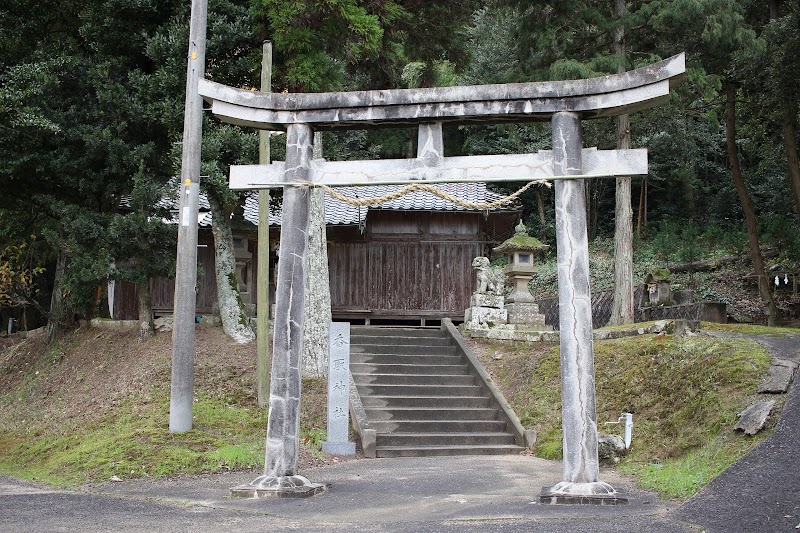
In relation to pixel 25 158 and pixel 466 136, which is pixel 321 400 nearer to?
pixel 25 158

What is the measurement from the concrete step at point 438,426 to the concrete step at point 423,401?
0.69 meters

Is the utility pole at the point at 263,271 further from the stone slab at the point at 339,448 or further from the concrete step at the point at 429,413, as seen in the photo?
the concrete step at the point at 429,413

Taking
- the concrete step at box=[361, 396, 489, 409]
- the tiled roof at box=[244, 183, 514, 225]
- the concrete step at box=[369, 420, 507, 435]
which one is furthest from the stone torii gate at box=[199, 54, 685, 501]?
the tiled roof at box=[244, 183, 514, 225]

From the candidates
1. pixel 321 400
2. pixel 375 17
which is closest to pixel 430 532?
pixel 321 400

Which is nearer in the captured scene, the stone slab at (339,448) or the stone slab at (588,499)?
the stone slab at (588,499)

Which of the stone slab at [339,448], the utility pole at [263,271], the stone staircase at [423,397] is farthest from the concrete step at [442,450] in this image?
the utility pole at [263,271]

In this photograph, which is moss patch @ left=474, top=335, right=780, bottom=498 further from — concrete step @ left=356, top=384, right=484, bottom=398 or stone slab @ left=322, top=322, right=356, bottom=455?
stone slab @ left=322, top=322, right=356, bottom=455

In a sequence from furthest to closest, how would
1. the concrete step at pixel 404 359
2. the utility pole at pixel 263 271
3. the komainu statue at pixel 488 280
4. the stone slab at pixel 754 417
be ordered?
1. the komainu statue at pixel 488 280
2. the concrete step at pixel 404 359
3. the utility pole at pixel 263 271
4. the stone slab at pixel 754 417

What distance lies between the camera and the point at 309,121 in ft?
31.2

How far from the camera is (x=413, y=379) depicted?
52.5 ft

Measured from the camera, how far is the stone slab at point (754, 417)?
9805mm

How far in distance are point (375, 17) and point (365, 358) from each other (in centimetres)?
657

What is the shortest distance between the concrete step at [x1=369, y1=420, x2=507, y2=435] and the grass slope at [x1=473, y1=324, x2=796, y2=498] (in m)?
0.57

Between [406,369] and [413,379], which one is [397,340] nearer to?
[406,369]
